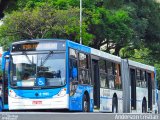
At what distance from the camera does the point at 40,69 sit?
19.2 m

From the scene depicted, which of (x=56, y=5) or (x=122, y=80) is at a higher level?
(x=56, y=5)

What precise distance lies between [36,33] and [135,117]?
33.5m

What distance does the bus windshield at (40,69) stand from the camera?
1903 centimetres

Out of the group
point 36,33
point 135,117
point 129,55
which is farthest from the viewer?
point 129,55

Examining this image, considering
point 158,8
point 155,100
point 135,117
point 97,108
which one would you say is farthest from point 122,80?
point 158,8

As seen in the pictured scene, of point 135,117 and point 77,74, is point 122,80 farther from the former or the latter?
point 135,117

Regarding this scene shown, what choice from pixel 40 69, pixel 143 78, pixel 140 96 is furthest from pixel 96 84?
pixel 143 78

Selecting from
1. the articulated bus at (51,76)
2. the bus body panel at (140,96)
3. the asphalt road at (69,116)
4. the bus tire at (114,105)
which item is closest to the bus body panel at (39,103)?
→ the articulated bus at (51,76)

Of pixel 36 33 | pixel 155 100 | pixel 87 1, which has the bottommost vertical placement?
pixel 155 100

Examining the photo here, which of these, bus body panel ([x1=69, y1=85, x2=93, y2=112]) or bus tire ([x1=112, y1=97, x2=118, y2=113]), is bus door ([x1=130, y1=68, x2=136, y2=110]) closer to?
bus tire ([x1=112, y1=97, x2=118, y2=113])

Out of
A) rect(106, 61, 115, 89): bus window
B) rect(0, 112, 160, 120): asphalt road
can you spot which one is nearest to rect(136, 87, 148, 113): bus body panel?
rect(106, 61, 115, 89): bus window

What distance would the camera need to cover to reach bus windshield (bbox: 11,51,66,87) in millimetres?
19031

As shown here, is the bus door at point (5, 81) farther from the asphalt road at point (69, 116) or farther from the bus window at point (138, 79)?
the asphalt road at point (69, 116)

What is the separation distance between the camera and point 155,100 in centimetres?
3216
